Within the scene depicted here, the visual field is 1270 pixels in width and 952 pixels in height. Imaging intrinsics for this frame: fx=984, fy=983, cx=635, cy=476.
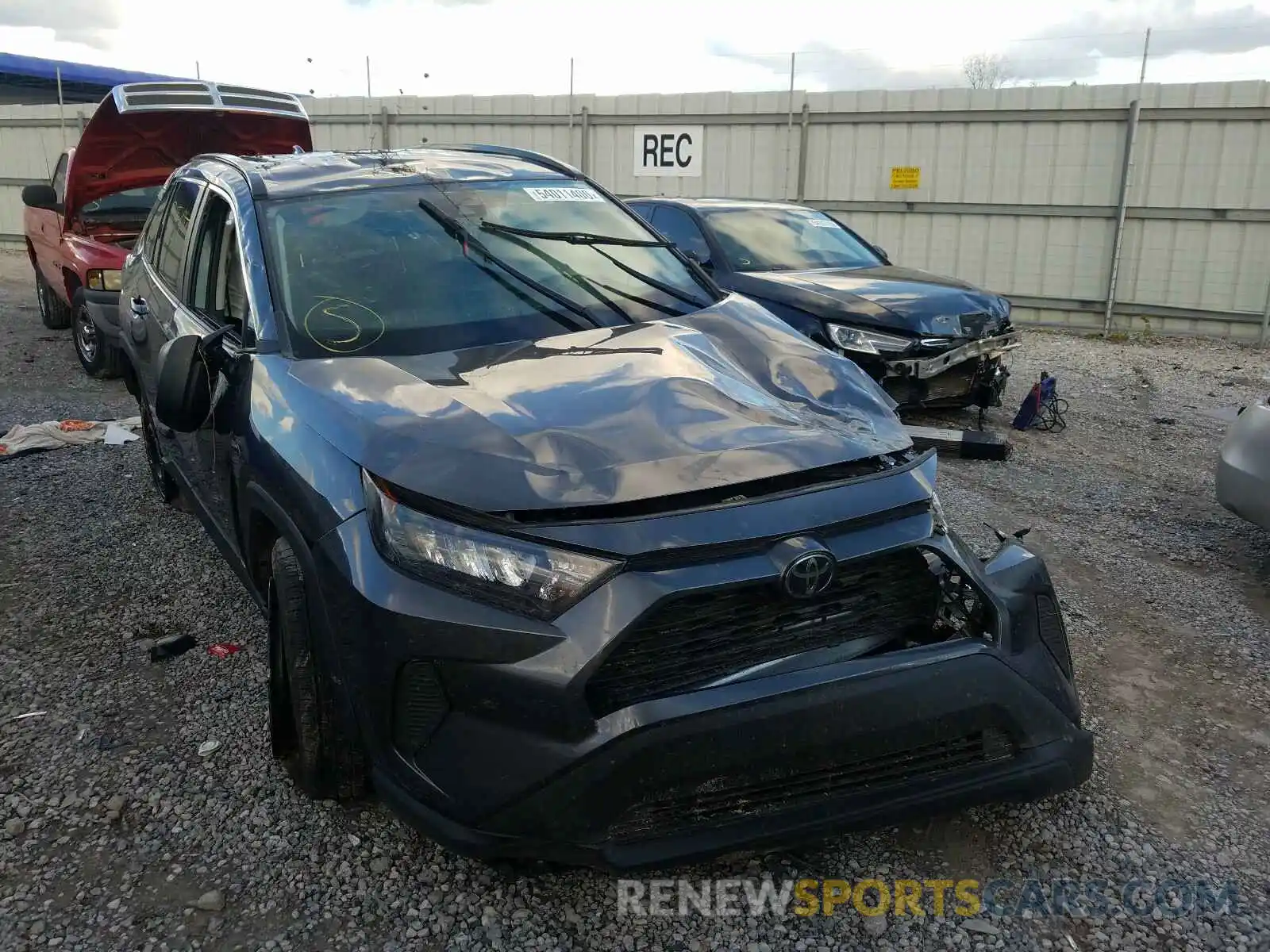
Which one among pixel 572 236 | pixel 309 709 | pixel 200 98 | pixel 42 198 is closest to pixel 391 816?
pixel 309 709

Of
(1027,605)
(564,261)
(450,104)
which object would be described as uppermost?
(450,104)

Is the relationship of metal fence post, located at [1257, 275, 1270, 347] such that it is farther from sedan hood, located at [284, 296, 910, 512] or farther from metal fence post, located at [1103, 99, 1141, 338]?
sedan hood, located at [284, 296, 910, 512]

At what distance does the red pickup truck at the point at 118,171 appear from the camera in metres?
7.36

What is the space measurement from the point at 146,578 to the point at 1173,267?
11653 mm

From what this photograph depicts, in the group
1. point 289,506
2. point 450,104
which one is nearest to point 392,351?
point 289,506

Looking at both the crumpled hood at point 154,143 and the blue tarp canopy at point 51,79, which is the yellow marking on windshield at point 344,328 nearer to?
the crumpled hood at point 154,143

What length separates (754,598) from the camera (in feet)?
6.87

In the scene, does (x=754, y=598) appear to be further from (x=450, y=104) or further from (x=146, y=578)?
(x=450, y=104)

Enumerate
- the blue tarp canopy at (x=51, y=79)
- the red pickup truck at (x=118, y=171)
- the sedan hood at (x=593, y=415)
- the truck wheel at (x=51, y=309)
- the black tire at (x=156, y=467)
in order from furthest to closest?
the blue tarp canopy at (x=51, y=79)
the truck wheel at (x=51, y=309)
the red pickup truck at (x=118, y=171)
the black tire at (x=156, y=467)
the sedan hood at (x=593, y=415)

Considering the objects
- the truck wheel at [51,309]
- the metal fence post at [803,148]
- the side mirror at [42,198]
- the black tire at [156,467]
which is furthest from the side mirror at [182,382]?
the metal fence post at [803,148]

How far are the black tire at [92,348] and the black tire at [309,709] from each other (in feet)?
20.6

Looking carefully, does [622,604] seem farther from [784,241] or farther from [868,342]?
[784,241]

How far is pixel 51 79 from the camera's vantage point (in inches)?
1117

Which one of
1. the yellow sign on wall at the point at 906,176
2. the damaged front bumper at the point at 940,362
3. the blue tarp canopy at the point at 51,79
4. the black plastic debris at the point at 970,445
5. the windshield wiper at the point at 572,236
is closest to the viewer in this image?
the windshield wiper at the point at 572,236
